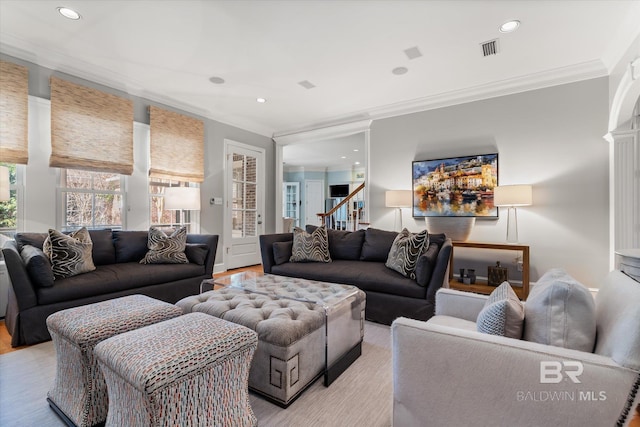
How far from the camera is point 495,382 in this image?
3.34 ft

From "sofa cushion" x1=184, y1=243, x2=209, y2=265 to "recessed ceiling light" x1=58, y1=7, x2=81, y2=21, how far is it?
2.37 meters

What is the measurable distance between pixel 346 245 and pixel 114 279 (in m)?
2.46

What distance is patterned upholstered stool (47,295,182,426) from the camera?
4.55 feet

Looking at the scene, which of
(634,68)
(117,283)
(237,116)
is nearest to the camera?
(634,68)

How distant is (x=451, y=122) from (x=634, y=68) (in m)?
1.88

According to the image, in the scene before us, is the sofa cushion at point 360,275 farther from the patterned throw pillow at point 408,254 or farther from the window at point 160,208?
the window at point 160,208

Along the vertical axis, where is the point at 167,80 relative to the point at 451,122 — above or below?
above

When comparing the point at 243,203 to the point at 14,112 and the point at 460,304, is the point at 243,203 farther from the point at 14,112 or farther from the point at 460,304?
the point at 460,304

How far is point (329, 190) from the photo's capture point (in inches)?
412

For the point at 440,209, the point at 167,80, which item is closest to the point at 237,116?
the point at 167,80

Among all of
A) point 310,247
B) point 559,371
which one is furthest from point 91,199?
point 559,371

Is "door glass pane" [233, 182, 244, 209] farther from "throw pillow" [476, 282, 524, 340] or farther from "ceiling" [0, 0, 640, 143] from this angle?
"throw pillow" [476, 282, 524, 340]

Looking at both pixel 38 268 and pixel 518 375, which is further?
pixel 38 268

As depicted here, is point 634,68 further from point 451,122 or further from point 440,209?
point 440,209
